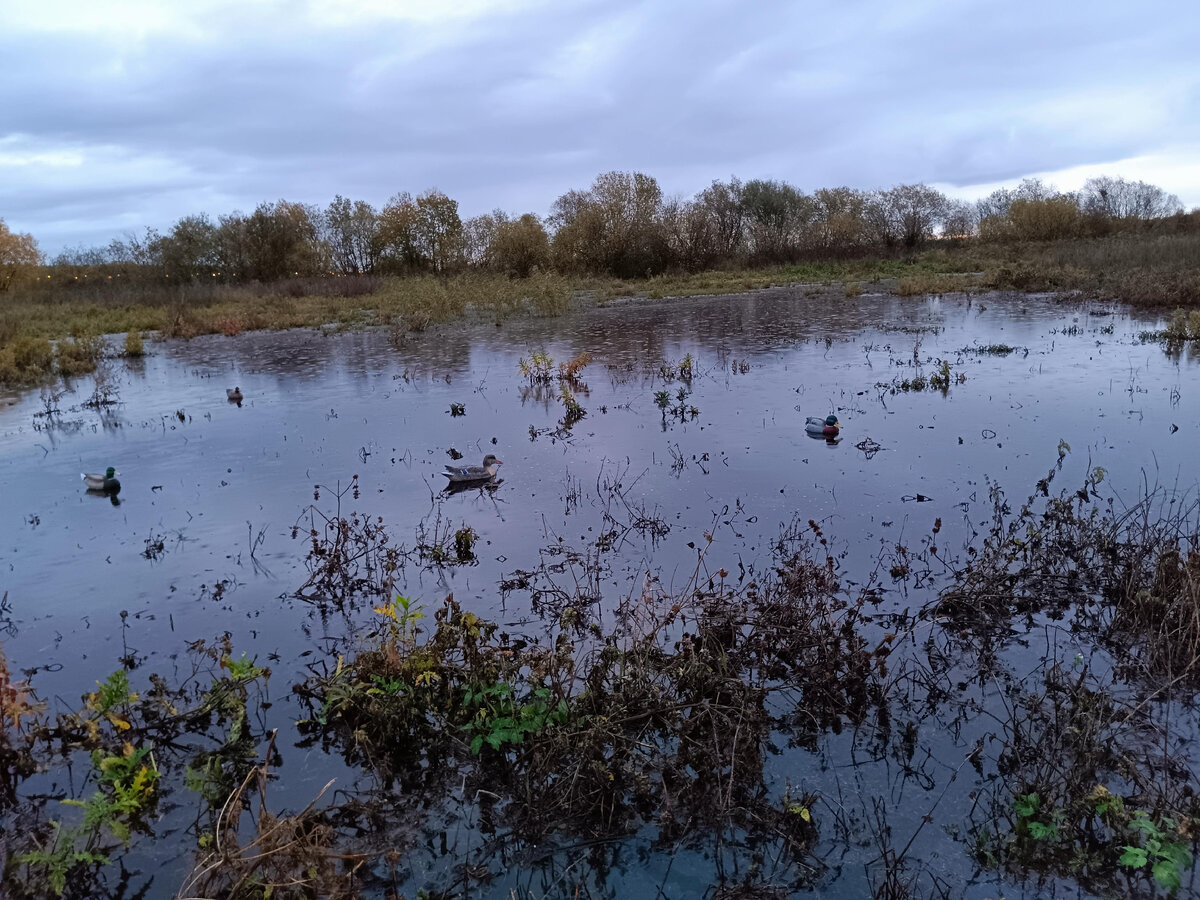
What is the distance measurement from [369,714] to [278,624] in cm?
181

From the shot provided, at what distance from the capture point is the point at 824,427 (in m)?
9.24

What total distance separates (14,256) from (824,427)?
49518mm

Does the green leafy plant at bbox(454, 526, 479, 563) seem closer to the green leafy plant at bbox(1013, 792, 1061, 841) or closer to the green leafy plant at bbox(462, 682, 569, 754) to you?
the green leafy plant at bbox(462, 682, 569, 754)

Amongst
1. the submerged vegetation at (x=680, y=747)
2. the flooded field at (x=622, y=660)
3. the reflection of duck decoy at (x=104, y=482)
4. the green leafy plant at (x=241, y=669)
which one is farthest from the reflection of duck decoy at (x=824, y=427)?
the reflection of duck decoy at (x=104, y=482)

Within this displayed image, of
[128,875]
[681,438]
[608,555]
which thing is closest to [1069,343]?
[681,438]

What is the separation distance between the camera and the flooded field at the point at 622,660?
3.33 meters

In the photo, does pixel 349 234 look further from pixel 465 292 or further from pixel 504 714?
pixel 504 714

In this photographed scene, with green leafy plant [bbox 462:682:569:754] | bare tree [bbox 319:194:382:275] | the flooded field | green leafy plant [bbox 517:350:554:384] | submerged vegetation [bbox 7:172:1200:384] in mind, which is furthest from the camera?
bare tree [bbox 319:194:382:275]

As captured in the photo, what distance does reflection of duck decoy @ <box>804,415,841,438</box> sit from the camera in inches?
362

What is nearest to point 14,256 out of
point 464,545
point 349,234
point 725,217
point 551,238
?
point 349,234

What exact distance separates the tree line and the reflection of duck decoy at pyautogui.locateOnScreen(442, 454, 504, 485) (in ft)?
107

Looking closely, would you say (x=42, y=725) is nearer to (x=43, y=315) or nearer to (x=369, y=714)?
(x=369, y=714)

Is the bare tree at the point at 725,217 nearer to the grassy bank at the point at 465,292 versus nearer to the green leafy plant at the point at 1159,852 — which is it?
the grassy bank at the point at 465,292

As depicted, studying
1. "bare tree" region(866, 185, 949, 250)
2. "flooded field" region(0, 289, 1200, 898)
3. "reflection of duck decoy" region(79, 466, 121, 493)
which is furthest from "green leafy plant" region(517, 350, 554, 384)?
"bare tree" region(866, 185, 949, 250)
